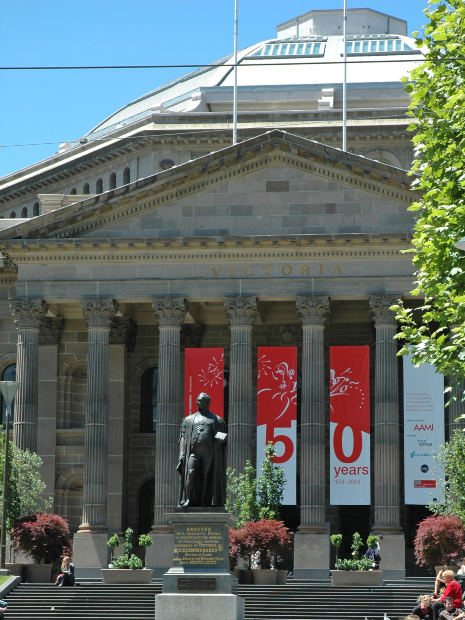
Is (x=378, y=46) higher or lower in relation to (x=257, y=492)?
higher

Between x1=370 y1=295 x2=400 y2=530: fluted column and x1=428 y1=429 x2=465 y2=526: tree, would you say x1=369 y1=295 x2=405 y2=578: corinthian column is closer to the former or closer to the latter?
x1=370 y1=295 x2=400 y2=530: fluted column

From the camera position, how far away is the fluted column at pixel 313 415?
56.9 m

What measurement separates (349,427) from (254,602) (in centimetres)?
1377

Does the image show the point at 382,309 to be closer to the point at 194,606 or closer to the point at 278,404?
the point at 278,404

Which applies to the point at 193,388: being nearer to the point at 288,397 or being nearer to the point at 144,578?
the point at 288,397

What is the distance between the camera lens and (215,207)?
59.4 meters

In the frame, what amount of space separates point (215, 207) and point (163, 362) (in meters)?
6.86

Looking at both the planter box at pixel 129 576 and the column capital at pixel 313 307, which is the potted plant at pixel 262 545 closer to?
the planter box at pixel 129 576

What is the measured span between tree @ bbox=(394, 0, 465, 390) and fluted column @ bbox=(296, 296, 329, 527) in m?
27.4

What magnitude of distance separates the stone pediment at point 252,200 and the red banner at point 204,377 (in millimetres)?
5008

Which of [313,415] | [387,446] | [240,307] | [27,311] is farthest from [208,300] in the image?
[387,446]

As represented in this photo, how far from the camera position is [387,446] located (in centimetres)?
5694

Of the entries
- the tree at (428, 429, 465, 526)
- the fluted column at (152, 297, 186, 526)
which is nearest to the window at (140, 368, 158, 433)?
the fluted column at (152, 297, 186, 526)

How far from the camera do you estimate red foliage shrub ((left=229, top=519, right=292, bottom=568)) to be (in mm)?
48781
